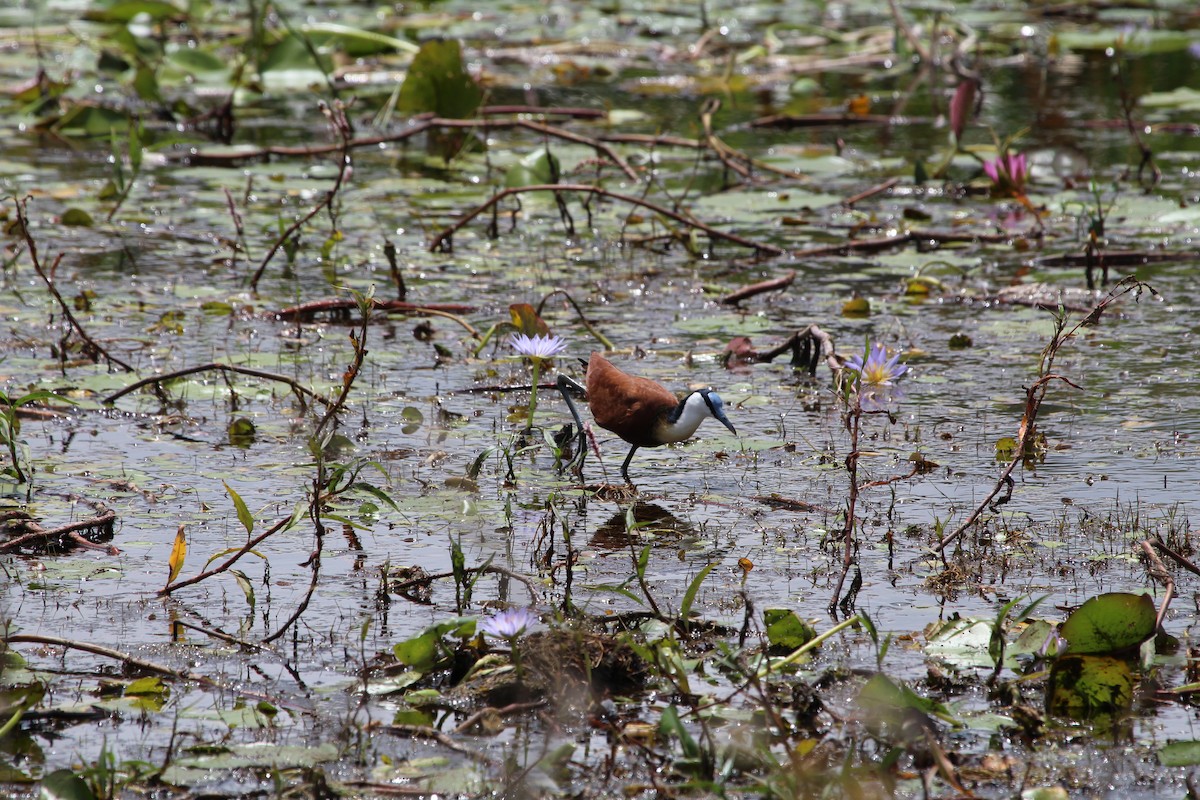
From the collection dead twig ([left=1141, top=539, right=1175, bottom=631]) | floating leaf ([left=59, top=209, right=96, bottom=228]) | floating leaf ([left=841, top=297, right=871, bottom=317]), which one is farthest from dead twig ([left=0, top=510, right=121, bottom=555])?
floating leaf ([left=59, top=209, right=96, bottom=228])

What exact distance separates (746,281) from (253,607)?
12.2 feet

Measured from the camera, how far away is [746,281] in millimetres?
6703

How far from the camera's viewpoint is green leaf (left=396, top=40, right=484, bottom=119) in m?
8.65

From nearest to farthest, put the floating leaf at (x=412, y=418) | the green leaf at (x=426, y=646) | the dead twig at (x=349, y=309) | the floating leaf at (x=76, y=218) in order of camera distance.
Answer: the green leaf at (x=426, y=646), the floating leaf at (x=412, y=418), the dead twig at (x=349, y=309), the floating leaf at (x=76, y=218)

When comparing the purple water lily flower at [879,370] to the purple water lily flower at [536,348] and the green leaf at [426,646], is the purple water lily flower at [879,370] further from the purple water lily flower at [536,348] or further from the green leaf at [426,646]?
the green leaf at [426,646]

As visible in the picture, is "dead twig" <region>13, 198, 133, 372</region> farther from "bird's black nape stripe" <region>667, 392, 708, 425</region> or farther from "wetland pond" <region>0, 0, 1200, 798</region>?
"bird's black nape stripe" <region>667, 392, 708, 425</region>

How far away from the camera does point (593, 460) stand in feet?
15.5

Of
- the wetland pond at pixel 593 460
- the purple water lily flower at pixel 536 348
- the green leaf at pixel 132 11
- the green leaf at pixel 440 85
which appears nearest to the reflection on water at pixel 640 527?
the wetland pond at pixel 593 460

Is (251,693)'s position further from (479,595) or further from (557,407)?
(557,407)

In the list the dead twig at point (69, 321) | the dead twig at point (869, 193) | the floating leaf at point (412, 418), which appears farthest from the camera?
the dead twig at point (869, 193)

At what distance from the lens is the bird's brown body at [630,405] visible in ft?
14.3

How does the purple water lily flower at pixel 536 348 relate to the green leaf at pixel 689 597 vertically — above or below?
above

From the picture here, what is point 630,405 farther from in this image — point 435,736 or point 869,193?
point 869,193

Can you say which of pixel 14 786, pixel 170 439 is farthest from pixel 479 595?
pixel 170 439
